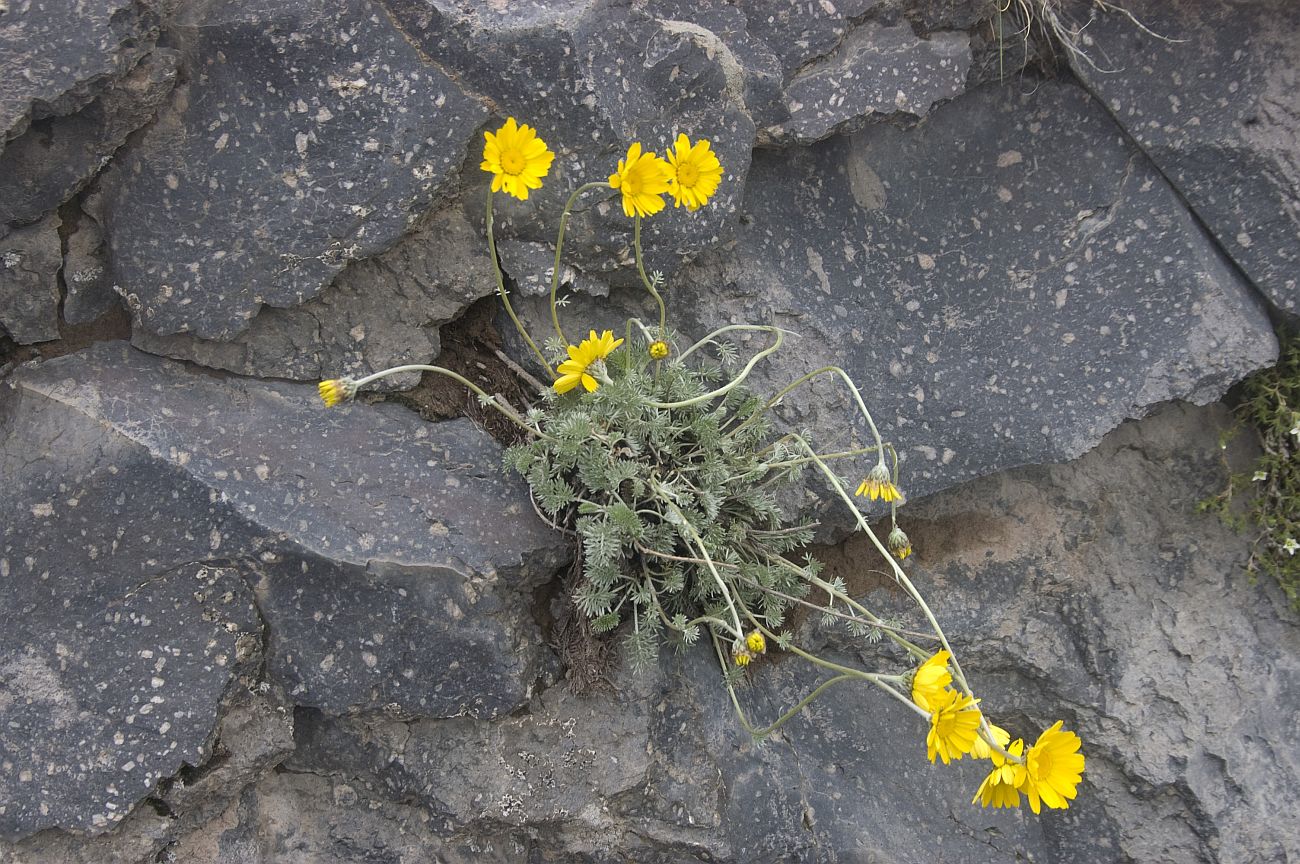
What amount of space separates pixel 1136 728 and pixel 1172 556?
0.58 m

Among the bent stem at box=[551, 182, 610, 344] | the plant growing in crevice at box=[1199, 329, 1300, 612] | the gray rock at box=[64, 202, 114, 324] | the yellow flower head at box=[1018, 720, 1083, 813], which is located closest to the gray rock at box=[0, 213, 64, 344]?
the gray rock at box=[64, 202, 114, 324]

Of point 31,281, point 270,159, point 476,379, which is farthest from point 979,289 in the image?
point 31,281

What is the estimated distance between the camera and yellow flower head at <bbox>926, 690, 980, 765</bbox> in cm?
214

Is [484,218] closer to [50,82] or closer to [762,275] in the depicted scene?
[762,275]

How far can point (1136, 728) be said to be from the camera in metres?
3.11

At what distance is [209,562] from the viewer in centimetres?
260

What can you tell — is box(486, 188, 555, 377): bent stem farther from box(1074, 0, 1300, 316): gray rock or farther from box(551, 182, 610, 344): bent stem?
box(1074, 0, 1300, 316): gray rock

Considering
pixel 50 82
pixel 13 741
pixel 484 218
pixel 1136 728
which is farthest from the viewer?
pixel 1136 728

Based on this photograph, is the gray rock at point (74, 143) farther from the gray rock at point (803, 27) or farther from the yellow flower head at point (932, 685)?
the yellow flower head at point (932, 685)

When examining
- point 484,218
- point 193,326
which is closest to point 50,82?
point 193,326

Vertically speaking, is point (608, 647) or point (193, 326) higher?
point (193, 326)

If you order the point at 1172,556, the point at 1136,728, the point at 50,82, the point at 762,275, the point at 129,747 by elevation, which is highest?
the point at 50,82

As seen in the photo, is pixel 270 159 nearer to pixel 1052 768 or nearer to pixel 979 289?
pixel 979 289

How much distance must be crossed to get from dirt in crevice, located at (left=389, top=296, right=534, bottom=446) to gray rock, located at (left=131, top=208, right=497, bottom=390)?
9 centimetres
